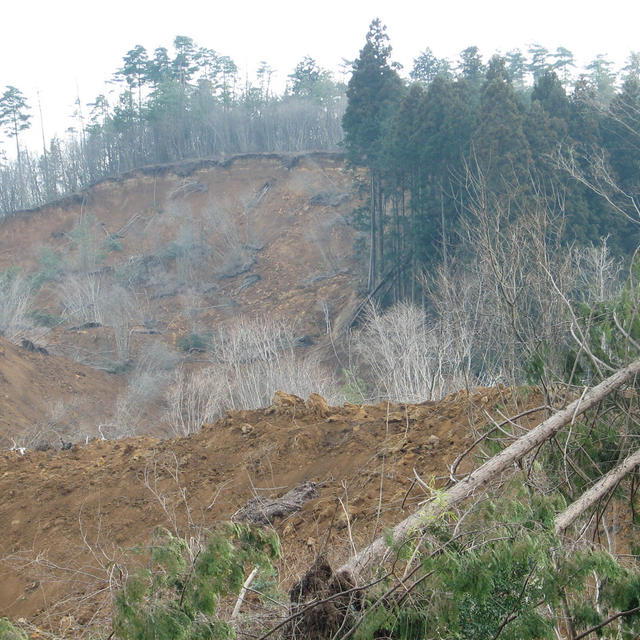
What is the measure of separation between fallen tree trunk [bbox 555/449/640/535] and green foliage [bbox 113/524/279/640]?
1.53m

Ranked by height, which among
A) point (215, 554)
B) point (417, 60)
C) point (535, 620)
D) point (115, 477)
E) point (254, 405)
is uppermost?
point (417, 60)

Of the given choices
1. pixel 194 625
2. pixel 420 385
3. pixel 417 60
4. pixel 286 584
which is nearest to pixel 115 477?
pixel 286 584

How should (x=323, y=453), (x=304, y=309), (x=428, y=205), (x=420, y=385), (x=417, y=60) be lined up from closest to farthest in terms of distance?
(x=323, y=453)
(x=420, y=385)
(x=428, y=205)
(x=304, y=309)
(x=417, y=60)

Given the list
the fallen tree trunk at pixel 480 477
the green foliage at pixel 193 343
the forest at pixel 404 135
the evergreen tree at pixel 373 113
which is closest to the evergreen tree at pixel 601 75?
the forest at pixel 404 135

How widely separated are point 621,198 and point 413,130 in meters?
8.30

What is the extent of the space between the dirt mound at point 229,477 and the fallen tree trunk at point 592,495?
328cm

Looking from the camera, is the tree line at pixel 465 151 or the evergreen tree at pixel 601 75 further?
the evergreen tree at pixel 601 75

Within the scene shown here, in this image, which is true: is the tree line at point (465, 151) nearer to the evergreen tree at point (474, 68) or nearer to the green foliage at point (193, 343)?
the evergreen tree at point (474, 68)

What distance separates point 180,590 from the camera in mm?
3113

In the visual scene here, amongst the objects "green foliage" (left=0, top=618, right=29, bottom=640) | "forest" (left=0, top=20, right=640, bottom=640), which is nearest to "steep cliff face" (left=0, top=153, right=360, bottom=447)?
"forest" (left=0, top=20, right=640, bottom=640)

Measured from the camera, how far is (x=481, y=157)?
23312 mm

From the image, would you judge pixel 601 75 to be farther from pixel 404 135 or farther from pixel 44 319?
pixel 44 319

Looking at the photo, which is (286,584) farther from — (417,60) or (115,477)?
(417,60)

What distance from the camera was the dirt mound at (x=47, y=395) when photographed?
72.1 ft
